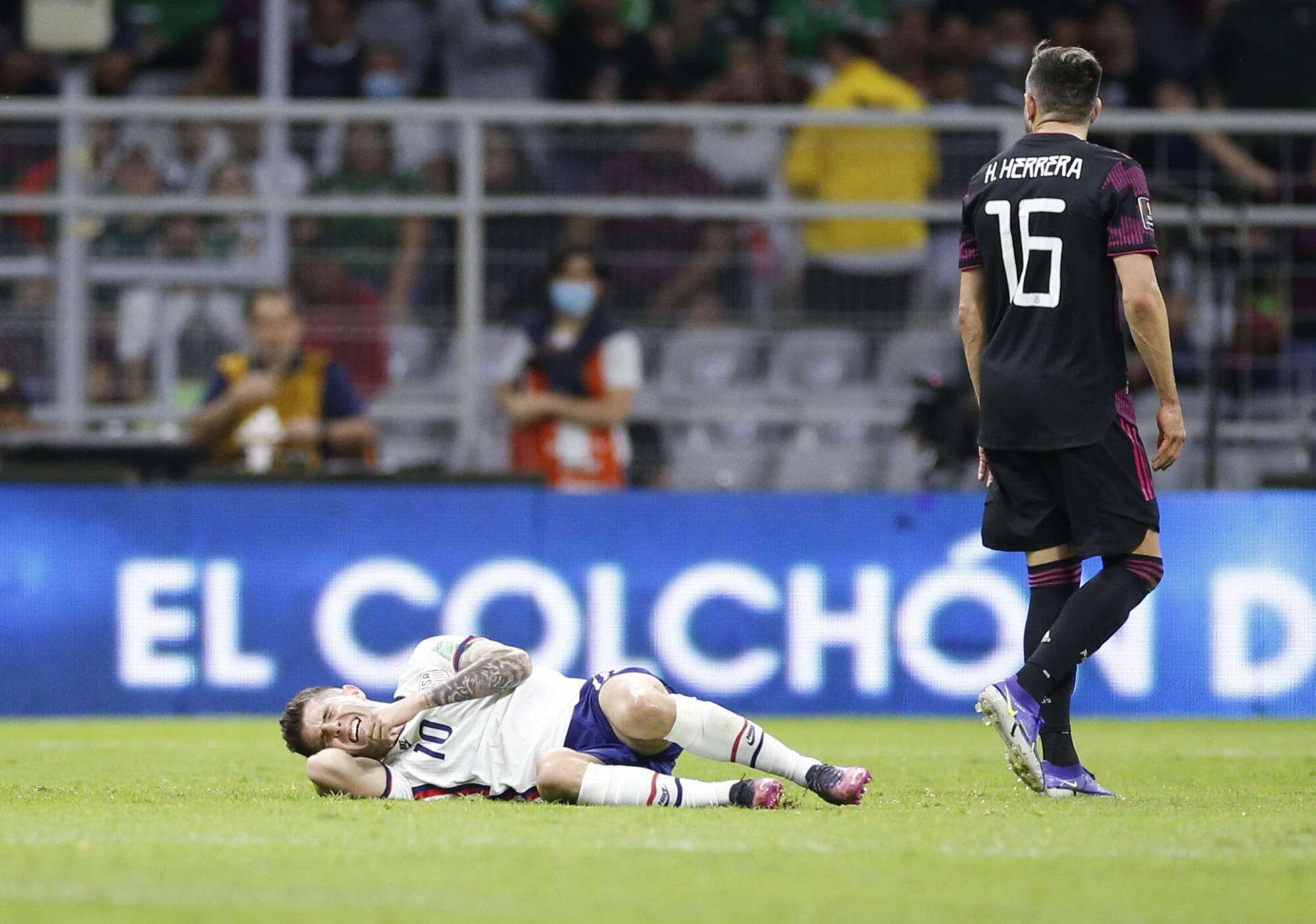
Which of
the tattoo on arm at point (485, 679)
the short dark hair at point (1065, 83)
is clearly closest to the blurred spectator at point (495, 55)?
the short dark hair at point (1065, 83)

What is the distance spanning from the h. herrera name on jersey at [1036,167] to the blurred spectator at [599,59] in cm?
743

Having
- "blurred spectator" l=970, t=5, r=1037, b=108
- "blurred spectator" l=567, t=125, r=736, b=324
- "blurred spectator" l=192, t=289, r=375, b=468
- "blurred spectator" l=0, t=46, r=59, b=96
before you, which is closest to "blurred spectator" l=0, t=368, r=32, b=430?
"blurred spectator" l=192, t=289, r=375, b=468

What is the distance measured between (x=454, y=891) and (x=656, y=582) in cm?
639

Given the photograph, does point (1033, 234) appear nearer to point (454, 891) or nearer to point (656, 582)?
point (454, 891)

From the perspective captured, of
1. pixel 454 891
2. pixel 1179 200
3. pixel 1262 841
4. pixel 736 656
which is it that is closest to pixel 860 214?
pixel 1179 200

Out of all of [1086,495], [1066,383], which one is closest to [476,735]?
[1086,495]

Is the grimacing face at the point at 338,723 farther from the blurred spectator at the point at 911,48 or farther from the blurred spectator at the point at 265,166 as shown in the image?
the blurred spectator at the point at 911,48

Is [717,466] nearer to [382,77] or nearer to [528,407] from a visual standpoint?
[528,407]

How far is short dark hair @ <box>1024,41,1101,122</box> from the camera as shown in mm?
6496

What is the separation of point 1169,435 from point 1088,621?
1.98 ft

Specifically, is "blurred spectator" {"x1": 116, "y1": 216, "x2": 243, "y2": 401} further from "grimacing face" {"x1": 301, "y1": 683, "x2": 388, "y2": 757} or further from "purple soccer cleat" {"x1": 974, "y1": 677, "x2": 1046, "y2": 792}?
"purple soccer cleat" {"x1": 974, "y1": 677, "x2": 1046, "y2": 792}

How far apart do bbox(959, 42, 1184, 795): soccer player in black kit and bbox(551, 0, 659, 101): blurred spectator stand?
7424 mm

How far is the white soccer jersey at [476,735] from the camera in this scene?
643cm

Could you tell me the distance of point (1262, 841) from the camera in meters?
5.32
